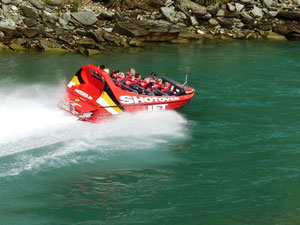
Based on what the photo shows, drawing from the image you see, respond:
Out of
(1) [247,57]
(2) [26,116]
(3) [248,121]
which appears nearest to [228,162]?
(3) [248,121]

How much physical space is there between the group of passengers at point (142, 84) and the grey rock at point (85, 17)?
20.4m

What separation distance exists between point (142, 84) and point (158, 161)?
225 inches

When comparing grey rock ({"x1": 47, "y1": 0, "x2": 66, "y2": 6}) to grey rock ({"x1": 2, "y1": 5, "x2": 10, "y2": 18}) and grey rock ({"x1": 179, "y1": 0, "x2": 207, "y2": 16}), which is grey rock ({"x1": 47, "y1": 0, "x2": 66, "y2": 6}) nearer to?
grey rock ({"x1": 2, "y1": 5, "x2": 10, "y2": 18})

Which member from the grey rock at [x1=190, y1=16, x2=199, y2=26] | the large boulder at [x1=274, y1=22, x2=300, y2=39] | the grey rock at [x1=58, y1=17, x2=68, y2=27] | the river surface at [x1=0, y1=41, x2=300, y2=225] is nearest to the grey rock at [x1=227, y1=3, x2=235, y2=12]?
the grey rock at [x1=190, y1=16, x2=199, y2=26]

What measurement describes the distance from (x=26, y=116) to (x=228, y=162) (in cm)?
901

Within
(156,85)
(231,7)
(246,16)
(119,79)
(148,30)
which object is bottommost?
(156,85)

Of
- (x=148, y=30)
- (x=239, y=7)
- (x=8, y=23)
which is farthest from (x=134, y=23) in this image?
(x=239, y=7)

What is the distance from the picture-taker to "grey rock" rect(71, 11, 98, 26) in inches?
1588

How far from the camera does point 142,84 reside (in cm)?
2095

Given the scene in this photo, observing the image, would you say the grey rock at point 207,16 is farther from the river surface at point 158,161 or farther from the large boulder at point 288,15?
the river surface at point 158,161

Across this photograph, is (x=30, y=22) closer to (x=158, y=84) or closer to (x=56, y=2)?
(x=56, y=2)

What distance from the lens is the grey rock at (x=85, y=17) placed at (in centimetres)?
4034

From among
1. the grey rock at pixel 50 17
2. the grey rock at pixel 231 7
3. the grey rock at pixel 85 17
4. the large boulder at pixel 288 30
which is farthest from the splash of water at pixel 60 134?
the grey rock at pixel 231 7

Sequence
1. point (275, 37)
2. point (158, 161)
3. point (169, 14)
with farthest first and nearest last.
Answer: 1. point (169, 14)
2. point (275, 37)
3. point (158, 161)
